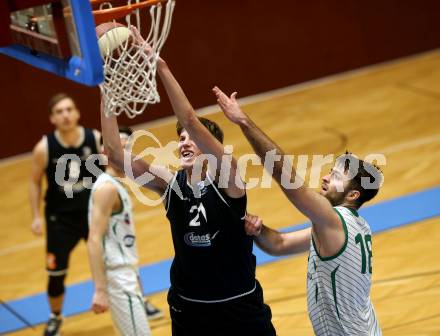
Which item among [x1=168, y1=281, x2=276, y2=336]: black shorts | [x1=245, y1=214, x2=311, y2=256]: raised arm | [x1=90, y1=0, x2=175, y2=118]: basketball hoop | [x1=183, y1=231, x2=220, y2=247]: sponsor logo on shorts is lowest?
[x1=168, y1=281, x2=276, y2=336]: black shorts

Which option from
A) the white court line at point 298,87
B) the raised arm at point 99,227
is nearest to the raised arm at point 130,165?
the raised arm at point 99,227

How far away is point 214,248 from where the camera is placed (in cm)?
548

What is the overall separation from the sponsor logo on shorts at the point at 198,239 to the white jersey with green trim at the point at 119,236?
1.78 metres

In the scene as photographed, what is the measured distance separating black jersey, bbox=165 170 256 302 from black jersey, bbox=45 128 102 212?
3.53m

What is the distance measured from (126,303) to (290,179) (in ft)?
8.15

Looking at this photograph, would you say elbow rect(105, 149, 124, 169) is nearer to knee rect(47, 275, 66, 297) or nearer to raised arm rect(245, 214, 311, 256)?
raised arm rect(245, 214, 311, 256)

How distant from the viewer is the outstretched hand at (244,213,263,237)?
17.9 feet

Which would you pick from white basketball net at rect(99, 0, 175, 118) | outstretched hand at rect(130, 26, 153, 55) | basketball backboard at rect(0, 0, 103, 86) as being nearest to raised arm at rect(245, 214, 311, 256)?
white basketball net at rect(99, 0, 175, 118)

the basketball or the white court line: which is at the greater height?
the basketball

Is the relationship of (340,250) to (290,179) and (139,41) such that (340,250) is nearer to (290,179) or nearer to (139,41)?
(290,179)

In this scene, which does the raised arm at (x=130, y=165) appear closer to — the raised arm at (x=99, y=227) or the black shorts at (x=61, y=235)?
the raised arm at (x=99, y=227)

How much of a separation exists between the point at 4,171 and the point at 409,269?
702 cm

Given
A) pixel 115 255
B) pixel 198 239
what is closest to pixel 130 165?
pixel 198 239

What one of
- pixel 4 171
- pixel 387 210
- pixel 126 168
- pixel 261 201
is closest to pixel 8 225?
pixel 4 171
